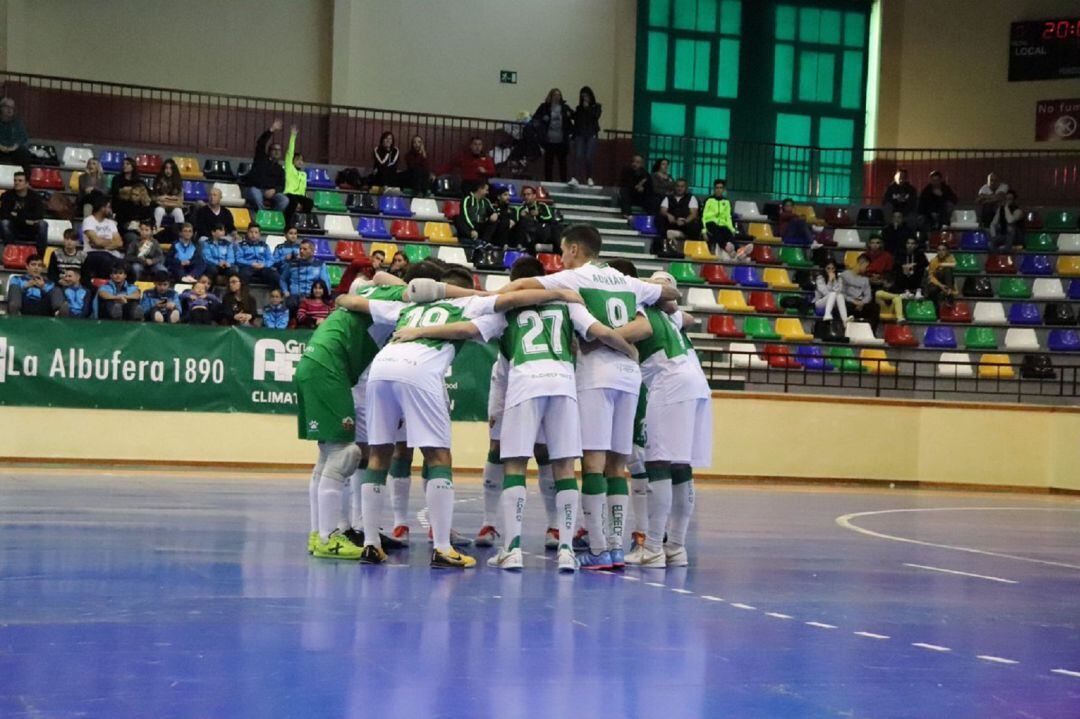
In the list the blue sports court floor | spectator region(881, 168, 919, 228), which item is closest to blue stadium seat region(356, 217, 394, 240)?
spectator region(881, 168, 919, 228)

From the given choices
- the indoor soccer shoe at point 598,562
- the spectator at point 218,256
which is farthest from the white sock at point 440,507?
the spectator at point 218,256

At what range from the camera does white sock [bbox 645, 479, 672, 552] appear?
33.9ft

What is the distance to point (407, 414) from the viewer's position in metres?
9.72

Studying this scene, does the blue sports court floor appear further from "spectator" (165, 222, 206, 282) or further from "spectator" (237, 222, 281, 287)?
"spectator" (237, 222, 281, 287)

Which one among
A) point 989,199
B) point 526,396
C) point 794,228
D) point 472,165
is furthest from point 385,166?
point 526,396

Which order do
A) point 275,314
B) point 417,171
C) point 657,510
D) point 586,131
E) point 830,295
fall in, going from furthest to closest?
point 586,131
point 417,171
point 830,295
point 275,314
point 657,510

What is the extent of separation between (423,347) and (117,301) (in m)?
10.9

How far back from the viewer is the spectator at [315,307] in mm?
20719

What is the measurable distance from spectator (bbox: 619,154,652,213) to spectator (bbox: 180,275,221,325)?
1063 centimetres

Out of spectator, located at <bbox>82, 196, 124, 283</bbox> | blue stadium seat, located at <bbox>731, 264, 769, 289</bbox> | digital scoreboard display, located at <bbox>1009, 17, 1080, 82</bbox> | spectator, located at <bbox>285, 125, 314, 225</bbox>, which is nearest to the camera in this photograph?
spectator, located at <bbox>82, 196, 124, 283</bbox>

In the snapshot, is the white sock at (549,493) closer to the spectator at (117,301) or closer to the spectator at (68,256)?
the spectator at (117,301)

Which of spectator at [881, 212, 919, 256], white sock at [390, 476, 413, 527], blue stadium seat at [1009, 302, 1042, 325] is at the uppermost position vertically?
spectator at [881, 212, 919, 256]

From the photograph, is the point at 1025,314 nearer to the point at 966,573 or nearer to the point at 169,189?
the point at 169,189

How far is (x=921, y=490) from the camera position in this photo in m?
22.3
